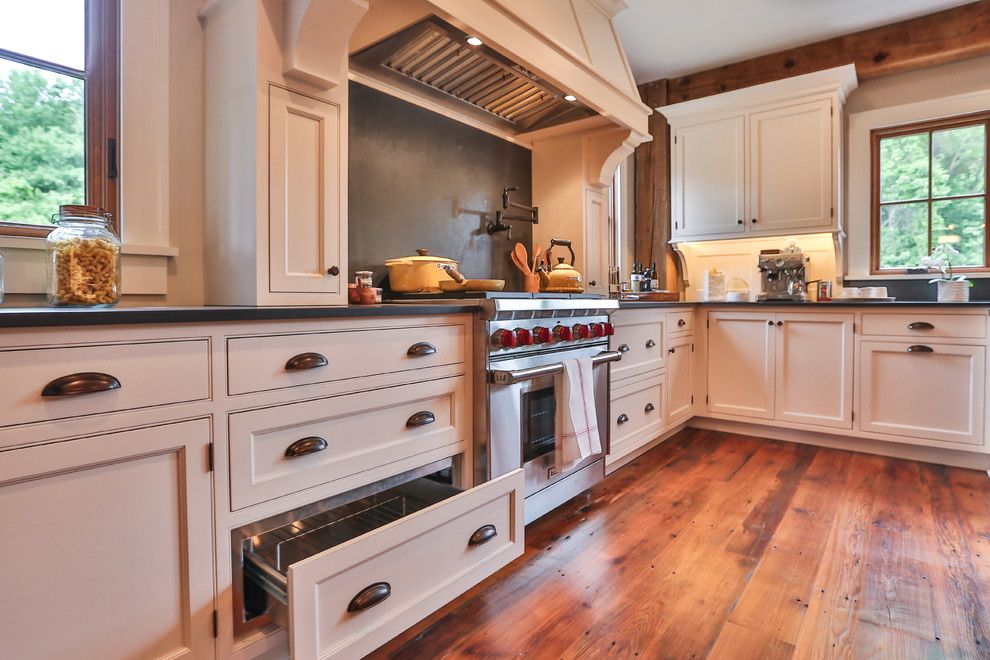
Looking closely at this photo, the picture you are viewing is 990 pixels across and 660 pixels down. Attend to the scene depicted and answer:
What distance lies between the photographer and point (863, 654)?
130cm

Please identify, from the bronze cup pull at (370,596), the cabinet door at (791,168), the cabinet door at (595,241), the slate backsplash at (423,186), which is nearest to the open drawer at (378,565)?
the bronze cup pull at (370,596)

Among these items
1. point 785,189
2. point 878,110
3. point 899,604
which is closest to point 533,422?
point 899,604

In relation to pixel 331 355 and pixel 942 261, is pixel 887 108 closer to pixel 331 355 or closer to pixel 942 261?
pixel 942 261

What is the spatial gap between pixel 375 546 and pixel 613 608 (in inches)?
31.6

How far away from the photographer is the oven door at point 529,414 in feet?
5.75

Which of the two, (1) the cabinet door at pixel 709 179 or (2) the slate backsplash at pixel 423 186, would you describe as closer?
(2) the slate backsplash at pixel 423 186

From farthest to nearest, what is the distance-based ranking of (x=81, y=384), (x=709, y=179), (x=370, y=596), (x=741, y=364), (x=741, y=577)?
1. (x=709, y=179)
2. (x=741, y=364)
3. (x=741, y=577)
4. (x=370, y=596)
5. (x=81, y=384)

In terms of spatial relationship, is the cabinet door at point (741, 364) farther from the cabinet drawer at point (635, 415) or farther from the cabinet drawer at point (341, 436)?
the cabinet drawer at point (341, 436)

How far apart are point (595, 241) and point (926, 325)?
1804 millimetres

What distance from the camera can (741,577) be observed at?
1673 millimetres

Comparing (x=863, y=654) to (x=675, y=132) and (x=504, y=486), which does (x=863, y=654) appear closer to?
(x=504, y=486)

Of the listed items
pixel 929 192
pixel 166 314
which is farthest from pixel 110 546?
pixel 929 192

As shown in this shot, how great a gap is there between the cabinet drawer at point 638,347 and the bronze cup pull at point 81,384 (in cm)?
199

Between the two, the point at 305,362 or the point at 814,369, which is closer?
the point at 305,362
